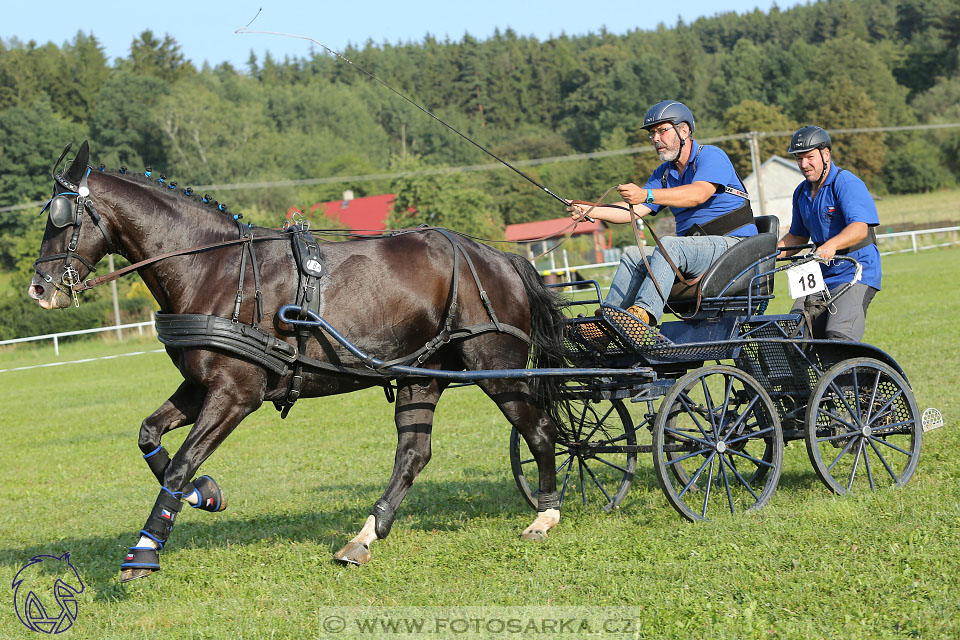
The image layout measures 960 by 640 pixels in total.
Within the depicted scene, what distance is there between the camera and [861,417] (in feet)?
21.5

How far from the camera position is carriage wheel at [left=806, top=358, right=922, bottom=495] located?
629 cm

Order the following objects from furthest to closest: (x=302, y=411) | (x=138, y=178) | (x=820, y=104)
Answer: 1. (x=820, y=104)
2. (x=302, y=411)
3. (x=138, y=178)

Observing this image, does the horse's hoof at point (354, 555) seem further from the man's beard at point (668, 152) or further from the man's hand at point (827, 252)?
the man's hand at point (827, 252)

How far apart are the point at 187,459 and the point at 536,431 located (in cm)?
227

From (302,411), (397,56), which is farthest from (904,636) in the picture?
(397,56)

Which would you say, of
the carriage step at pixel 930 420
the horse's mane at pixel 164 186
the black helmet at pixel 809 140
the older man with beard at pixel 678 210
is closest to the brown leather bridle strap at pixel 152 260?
the horse's mane at pixel 164 186

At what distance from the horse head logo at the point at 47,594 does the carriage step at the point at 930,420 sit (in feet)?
17.9

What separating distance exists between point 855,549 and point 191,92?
241 feet

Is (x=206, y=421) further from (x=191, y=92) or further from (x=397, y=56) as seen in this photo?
(x=397, y=56)

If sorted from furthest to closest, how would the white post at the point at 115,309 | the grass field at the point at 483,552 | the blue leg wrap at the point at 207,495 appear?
the white post at the point at 115,309, the blue leg wrap at the point at 207,495, the grass field at the point at 483,552

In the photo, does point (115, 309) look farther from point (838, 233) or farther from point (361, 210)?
point (361, 210)

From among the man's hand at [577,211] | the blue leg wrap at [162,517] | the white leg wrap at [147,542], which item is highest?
the man's hand at [577,211]

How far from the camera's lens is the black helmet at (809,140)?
22.2 feet

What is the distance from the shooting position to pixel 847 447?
21.2 ft
